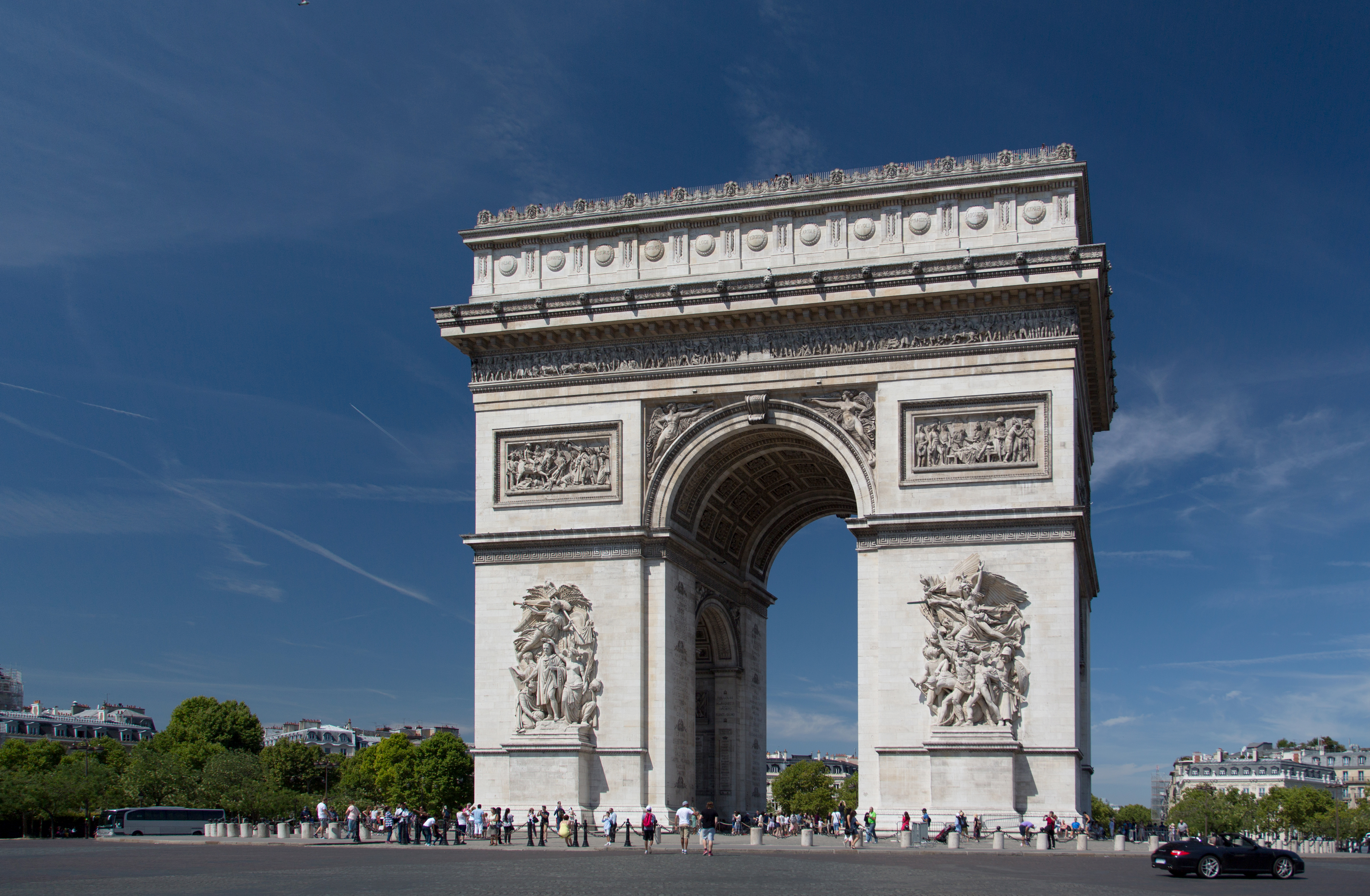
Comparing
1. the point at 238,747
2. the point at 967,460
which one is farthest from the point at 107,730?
the point at 967,460

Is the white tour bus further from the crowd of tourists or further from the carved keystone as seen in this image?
the carved keystone

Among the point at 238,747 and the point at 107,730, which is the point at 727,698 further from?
the point at 107,730

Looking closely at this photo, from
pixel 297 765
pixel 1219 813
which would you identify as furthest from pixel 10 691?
pixel 1219 813

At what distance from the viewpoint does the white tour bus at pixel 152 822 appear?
161 feet

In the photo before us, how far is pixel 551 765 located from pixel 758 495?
10559mm

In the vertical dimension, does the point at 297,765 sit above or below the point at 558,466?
below

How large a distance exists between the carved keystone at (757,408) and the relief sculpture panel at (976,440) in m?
Result: 3.41

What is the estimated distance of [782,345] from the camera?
114ft

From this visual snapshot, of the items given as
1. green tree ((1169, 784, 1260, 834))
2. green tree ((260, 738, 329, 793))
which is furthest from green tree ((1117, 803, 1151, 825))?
green tree ((260, 738, 329, 793))

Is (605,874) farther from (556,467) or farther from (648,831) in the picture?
(556,467)

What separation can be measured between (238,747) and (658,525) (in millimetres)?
53016

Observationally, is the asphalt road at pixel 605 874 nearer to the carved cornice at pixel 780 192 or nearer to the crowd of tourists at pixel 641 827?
the crowd of tourists at pixel 641 827

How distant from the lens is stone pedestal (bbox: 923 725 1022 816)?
30625 mm

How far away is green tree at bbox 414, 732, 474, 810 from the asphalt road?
5304 cm
